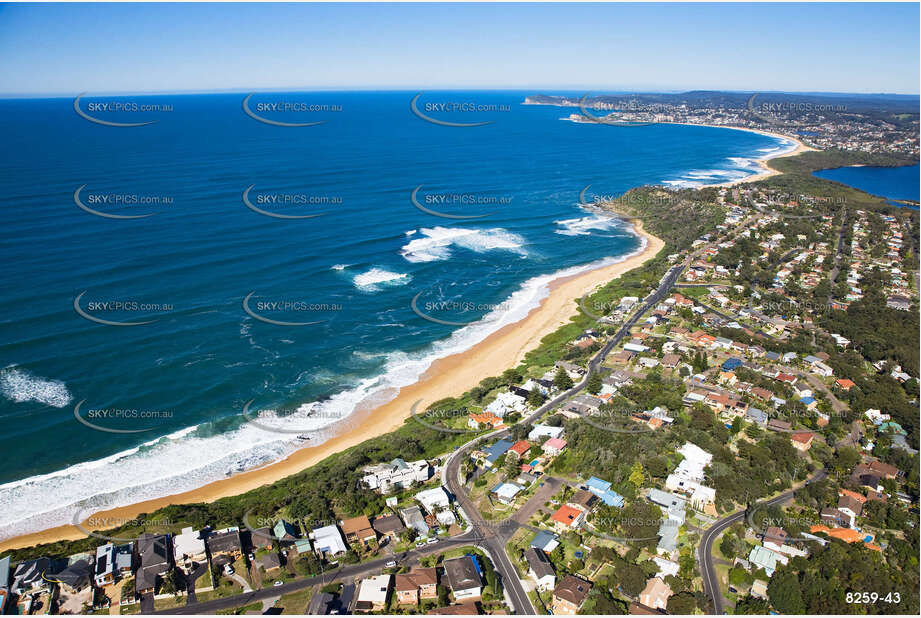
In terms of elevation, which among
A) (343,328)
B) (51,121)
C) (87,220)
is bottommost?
(343,328)

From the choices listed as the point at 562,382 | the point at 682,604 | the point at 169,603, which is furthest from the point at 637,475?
the point at 169,603

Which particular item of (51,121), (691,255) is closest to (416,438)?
(691,255)

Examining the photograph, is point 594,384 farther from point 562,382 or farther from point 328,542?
point 328,542

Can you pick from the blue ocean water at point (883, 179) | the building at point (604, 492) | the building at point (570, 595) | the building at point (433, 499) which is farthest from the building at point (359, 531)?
the blue ocean water at point (883, 179)

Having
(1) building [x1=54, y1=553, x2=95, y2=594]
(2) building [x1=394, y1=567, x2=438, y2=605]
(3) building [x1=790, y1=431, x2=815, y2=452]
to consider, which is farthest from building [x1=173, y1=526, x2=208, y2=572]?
(3) building [x1=790, y1=431, x2=815, y2=452]

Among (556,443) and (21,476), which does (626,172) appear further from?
(21,476)

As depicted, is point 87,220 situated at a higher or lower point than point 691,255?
higher
